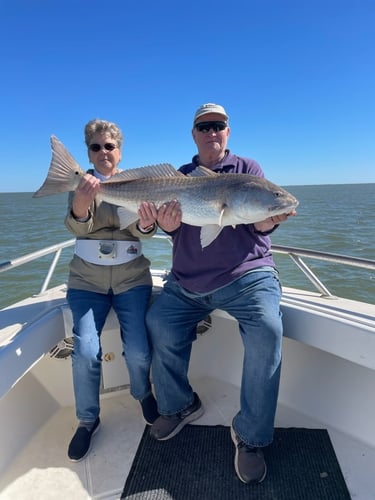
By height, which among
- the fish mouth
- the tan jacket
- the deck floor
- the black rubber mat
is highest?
the fish mouth

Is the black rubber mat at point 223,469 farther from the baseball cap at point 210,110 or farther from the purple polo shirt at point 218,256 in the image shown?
the baseball cap at point 210,110

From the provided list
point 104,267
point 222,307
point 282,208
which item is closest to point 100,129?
point 104,267

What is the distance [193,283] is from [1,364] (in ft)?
4.85

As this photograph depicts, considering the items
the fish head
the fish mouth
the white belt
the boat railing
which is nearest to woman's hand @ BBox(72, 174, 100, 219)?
the white belt

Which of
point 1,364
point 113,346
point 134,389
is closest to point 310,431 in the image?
point 134,389

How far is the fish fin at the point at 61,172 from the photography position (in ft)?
10.0

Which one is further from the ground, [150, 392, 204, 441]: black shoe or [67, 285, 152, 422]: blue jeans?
[67, 285, 152, 422]: blue jeans

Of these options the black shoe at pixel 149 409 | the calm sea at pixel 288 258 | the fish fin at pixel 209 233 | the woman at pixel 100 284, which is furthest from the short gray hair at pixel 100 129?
the calm sea at pixel 288 258

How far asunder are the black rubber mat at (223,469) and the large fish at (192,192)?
62.8 inches

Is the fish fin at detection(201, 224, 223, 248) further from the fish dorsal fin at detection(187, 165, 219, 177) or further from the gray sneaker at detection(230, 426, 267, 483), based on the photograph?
the gray sneaker at detection(230, 426, 267, 483)

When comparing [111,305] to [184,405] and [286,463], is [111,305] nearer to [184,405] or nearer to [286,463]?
[184,405]

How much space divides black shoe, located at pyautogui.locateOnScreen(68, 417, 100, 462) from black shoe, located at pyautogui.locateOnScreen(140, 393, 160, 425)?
0.45 m

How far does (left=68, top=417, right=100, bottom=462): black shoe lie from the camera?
2.79 m

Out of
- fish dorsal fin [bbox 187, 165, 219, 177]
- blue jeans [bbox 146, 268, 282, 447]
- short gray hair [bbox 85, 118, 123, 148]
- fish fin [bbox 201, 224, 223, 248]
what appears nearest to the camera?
blue jeans [bbox 146, 268, 282, 447]
